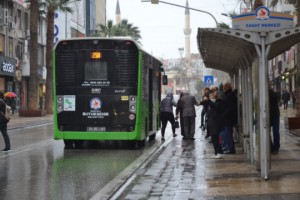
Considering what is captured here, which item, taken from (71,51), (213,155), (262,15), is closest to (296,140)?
(213,155)

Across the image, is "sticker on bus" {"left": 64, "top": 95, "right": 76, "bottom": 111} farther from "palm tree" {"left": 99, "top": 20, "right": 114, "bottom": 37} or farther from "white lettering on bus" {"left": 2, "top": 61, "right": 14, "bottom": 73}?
"palm tree" {"left": 99, "top": 20, "right": 114, "bottom": 37}

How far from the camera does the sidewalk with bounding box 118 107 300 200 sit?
8945mm

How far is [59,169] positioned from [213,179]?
3.73 meters

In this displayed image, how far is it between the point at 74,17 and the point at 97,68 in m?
59.0

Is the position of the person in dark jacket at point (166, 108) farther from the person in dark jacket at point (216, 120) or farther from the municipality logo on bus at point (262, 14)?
the municipality logo on bus at point (262, 14)

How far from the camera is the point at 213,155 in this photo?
1491 centimetres

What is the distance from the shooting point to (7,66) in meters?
47.1

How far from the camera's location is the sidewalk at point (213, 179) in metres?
8.95

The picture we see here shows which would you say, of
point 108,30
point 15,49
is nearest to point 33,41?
point 15,49

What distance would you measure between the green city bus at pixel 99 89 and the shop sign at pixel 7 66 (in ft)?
98.9

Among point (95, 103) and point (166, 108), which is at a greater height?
point (95, 103)

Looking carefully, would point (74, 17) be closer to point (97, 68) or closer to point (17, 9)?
point (17, 9)

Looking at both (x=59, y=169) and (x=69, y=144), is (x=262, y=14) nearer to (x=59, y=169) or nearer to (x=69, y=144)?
(x=59, y=169)

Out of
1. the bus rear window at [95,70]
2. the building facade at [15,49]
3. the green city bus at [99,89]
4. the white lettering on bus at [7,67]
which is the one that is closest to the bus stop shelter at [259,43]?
the green city bus at [99,89]
